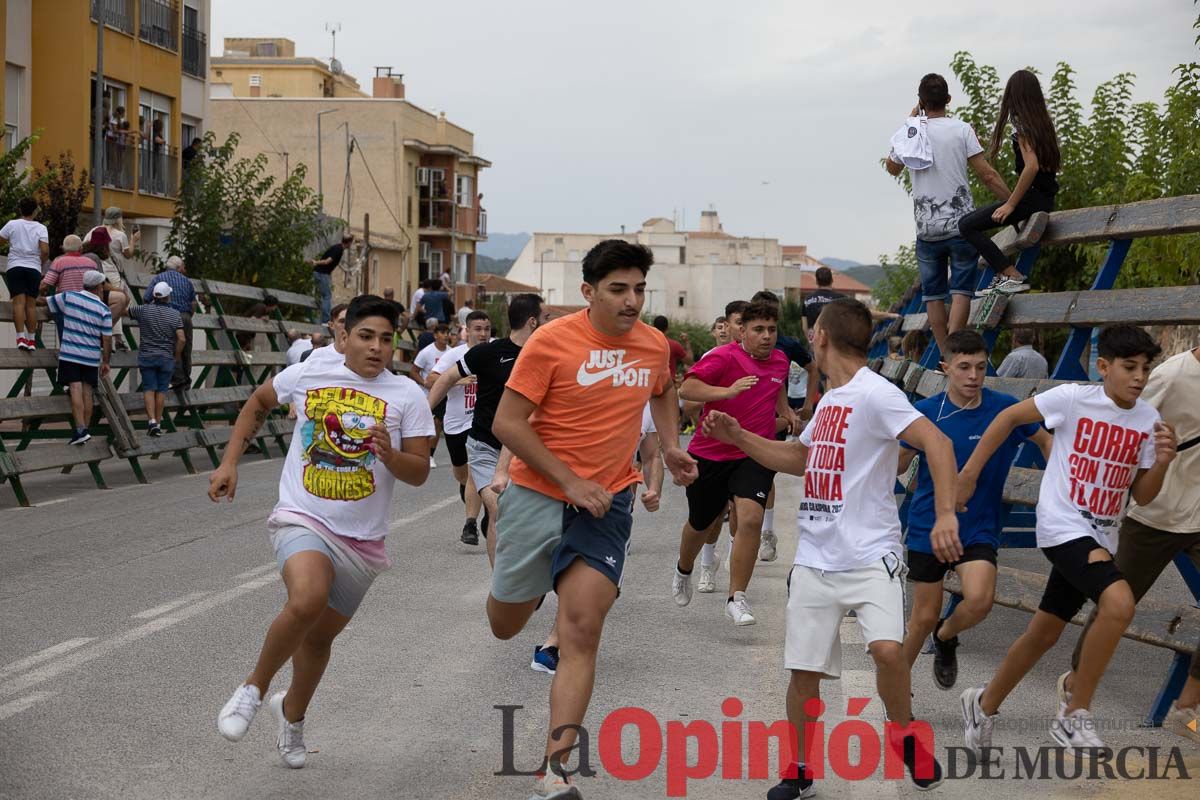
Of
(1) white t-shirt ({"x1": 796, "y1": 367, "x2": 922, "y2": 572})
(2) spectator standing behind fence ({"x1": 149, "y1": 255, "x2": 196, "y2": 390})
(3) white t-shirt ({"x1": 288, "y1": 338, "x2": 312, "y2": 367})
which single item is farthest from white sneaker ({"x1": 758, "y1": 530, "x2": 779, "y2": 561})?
(3) white t-shirt ({"x1": 288, "y1": 338, "x2": 312, "y2": 367})

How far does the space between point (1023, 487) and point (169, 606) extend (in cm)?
526

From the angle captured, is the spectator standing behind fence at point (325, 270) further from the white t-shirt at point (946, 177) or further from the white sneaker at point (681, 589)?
the white sneaker at point (681, 589)

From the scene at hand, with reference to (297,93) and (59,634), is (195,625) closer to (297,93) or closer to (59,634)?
(59,634)

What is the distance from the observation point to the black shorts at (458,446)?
1305 centimetres

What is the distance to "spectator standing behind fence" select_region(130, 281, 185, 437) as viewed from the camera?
19016 millimetres

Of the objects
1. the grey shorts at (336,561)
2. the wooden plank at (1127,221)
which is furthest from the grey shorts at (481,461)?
the grey shorts at (336,561)

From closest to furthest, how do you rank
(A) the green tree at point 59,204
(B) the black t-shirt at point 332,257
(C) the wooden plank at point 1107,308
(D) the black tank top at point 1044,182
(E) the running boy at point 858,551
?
(E) the running boy at point 858,551 → (C) the wooden plank at point 1107,308 → (D) the black tank top at point 1044,182 → (A) the green tree at point 59,204 → (B) the black t-shirt at point 332,257

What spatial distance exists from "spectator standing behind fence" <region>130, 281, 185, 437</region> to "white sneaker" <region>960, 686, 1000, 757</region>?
47.0ft

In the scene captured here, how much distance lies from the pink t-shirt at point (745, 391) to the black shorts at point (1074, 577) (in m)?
3.55

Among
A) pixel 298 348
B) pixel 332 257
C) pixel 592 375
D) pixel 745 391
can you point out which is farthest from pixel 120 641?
pixel 332 257

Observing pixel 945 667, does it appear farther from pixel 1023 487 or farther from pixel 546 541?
pixel 546 541

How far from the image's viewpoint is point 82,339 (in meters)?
17.0

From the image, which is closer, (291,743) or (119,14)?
(291,743)

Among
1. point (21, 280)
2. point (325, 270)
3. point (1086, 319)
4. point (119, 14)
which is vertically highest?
point (119, 14)
